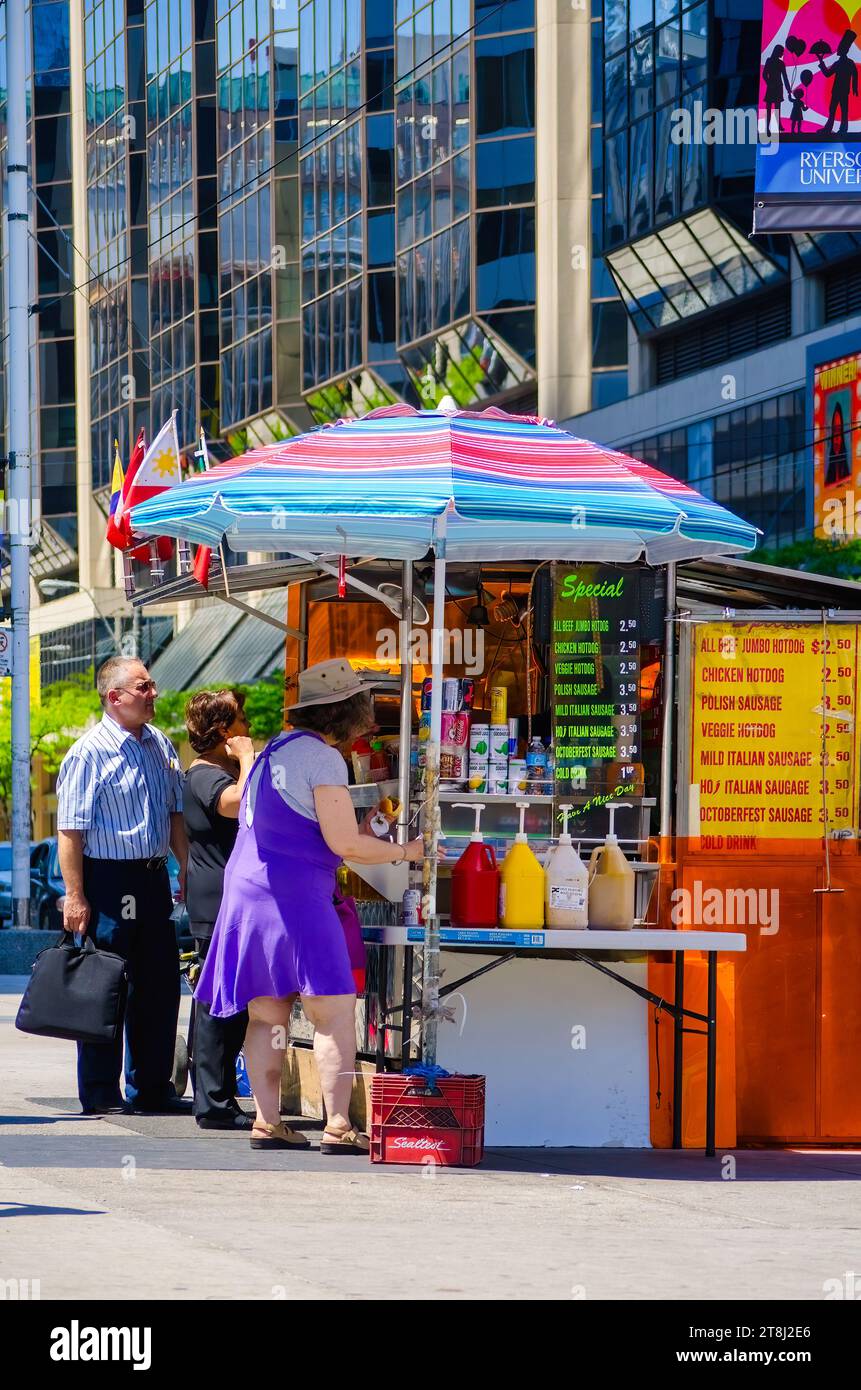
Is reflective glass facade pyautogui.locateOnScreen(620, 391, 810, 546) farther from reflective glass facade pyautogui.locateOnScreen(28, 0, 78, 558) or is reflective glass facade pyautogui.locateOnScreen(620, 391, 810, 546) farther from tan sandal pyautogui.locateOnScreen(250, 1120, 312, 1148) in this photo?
reflective glass facade pyautogui.locateOnScreen(28, 0, 78, 558)

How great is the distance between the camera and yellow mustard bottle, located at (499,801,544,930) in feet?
28.8

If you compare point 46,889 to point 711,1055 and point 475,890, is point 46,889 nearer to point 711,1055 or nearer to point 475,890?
point 475,890

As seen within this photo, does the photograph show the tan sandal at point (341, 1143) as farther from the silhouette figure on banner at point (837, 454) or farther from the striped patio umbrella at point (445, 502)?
the silhouette figure on banner at point (837, 454)

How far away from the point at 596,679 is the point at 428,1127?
92.1 inches

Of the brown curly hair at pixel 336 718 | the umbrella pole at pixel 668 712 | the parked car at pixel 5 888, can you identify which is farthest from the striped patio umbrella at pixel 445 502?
the parked car at pixel 5 888

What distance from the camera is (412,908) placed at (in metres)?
8.93

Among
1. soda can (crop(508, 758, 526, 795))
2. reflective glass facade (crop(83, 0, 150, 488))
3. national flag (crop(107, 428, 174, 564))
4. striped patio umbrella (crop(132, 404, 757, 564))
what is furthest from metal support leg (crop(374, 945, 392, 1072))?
reflective glass facade (crop(83, 0, 150, 488))

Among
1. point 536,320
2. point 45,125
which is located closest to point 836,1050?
point 536,320

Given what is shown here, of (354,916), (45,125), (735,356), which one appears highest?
(45,125)

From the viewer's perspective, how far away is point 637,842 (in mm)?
9727

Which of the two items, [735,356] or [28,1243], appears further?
[735,356]

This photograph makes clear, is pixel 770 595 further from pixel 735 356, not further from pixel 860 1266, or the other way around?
pixel 735 356

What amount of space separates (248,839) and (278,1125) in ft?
3.82

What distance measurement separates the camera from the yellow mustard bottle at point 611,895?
8.97m
